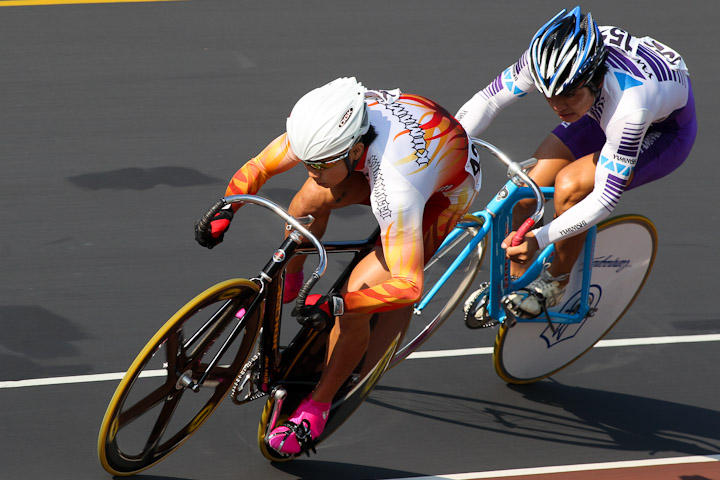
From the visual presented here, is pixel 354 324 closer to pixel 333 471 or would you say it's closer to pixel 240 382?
pixel 240 382

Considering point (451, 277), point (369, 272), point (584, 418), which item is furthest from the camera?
point (584, 418)

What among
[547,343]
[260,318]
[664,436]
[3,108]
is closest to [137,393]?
[260,318]

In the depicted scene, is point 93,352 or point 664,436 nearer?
point 664,436

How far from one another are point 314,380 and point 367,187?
95 centimetres

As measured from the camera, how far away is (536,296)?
18.6 feet

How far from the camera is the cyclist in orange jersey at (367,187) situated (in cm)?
452

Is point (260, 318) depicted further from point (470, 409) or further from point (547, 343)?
point (547, 343)

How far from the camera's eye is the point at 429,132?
4805 millimetres

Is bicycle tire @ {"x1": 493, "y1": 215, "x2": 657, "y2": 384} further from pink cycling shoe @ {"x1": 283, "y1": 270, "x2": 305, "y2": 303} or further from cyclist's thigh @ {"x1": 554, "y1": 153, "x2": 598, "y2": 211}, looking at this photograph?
pink cycling shoe @ {"x1": 283, "y1": 270, "x2": 305, "y2": 303}

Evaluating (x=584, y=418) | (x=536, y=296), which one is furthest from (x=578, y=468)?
(x=536, y=296)

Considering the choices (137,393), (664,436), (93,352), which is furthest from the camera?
(93,352)

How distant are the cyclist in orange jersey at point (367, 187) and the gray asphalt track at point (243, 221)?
25.0 inches

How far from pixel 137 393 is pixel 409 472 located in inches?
53.1

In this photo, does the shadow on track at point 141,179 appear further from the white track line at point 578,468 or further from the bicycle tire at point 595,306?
the white track line at point 578,468
